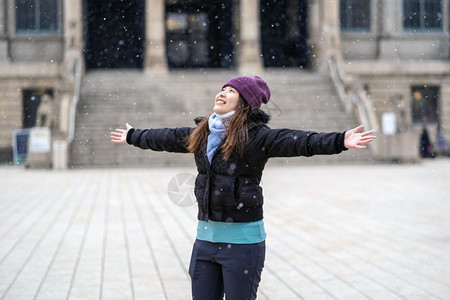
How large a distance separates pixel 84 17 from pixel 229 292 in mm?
33902

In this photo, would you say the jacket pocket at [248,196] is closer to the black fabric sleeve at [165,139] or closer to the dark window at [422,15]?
the black fabric sleeve at [165,139]

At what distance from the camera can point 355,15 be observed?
3725 centimetres

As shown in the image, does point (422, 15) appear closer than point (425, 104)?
No

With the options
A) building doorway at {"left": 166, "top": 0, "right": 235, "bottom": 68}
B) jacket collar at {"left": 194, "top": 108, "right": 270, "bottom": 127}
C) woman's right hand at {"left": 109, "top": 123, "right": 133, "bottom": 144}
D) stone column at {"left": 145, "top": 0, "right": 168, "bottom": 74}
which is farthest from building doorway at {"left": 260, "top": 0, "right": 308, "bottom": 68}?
jacket collar at {"left": 194, "top": 108, "right": 270, "bottom": 127}

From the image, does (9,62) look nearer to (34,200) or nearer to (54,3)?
(54,3)

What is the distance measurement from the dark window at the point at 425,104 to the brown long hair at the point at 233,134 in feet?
108

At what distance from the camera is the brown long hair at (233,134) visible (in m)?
4.25

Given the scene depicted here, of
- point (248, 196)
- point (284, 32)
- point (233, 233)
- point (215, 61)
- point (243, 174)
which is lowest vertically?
point (233, 233)

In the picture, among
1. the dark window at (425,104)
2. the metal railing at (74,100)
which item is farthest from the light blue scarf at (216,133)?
the dark window at (425,104)

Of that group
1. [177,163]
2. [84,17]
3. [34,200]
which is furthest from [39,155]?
[84,17]

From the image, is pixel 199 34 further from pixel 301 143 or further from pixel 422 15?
pixel 301 143

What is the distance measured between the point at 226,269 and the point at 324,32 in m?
32.2

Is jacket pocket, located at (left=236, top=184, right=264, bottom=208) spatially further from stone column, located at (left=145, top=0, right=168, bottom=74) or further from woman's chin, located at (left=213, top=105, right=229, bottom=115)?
stone column, located at (left=145, top=0, right=168, bottom=74)

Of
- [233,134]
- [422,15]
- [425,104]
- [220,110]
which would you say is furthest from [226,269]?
[422,15]
